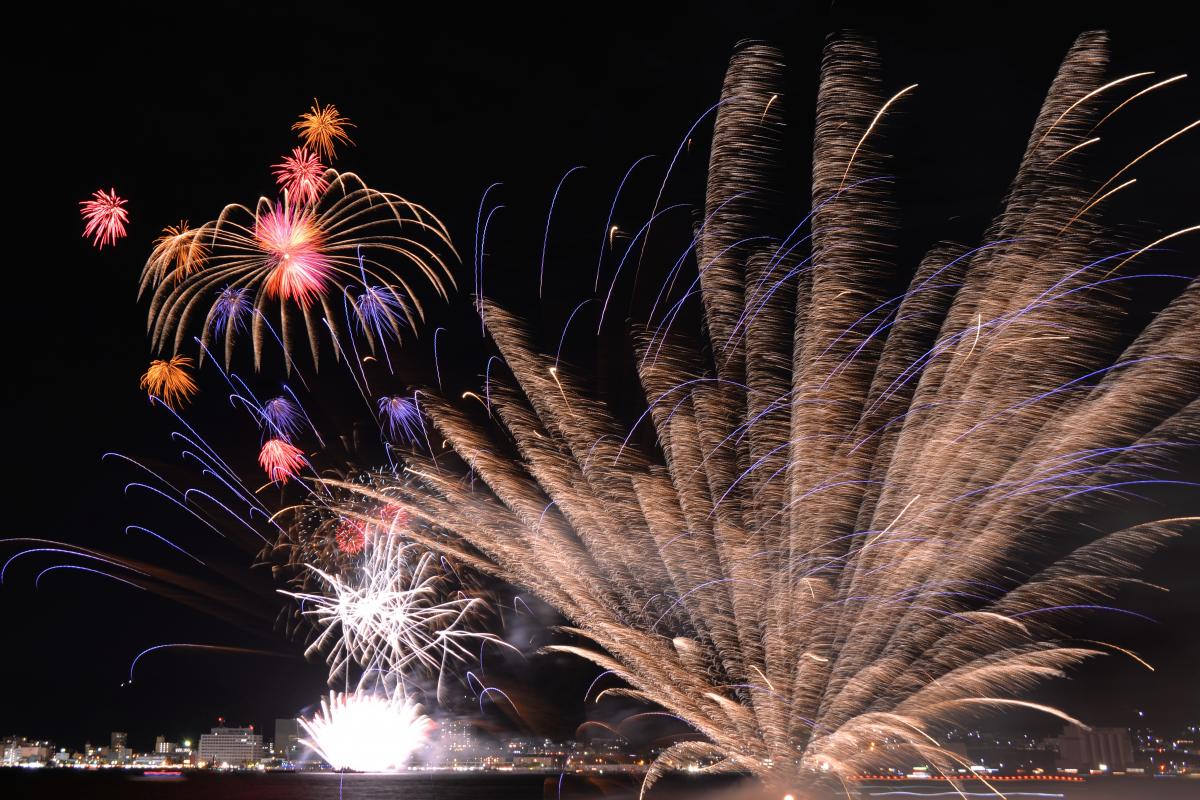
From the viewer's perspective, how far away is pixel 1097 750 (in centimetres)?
9369

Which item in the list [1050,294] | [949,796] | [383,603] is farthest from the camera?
[949,796]

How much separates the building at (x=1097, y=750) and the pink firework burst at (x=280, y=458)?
91.1 metres

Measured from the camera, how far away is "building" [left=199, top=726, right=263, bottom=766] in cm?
15525

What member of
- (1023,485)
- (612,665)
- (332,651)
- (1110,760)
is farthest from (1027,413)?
(1110,760)

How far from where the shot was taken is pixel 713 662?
2202 cm

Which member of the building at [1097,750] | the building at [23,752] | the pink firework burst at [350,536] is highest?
the pink firework burst at [350,536]

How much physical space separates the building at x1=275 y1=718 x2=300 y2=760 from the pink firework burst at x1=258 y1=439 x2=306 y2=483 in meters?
148

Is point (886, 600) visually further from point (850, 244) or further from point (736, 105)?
point (736, 105)

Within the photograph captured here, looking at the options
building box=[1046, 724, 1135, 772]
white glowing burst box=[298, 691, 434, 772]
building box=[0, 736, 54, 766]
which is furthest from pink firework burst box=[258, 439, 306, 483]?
building box=[0, 736, 54, 766]

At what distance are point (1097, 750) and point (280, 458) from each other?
315ft

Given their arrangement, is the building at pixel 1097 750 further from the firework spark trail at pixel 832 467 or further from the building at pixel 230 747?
the building at pixel 230 747

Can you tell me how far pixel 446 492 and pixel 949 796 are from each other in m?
58.7

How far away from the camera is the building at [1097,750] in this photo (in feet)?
303

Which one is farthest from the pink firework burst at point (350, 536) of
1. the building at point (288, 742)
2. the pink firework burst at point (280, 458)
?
the building at point (288, 742)
